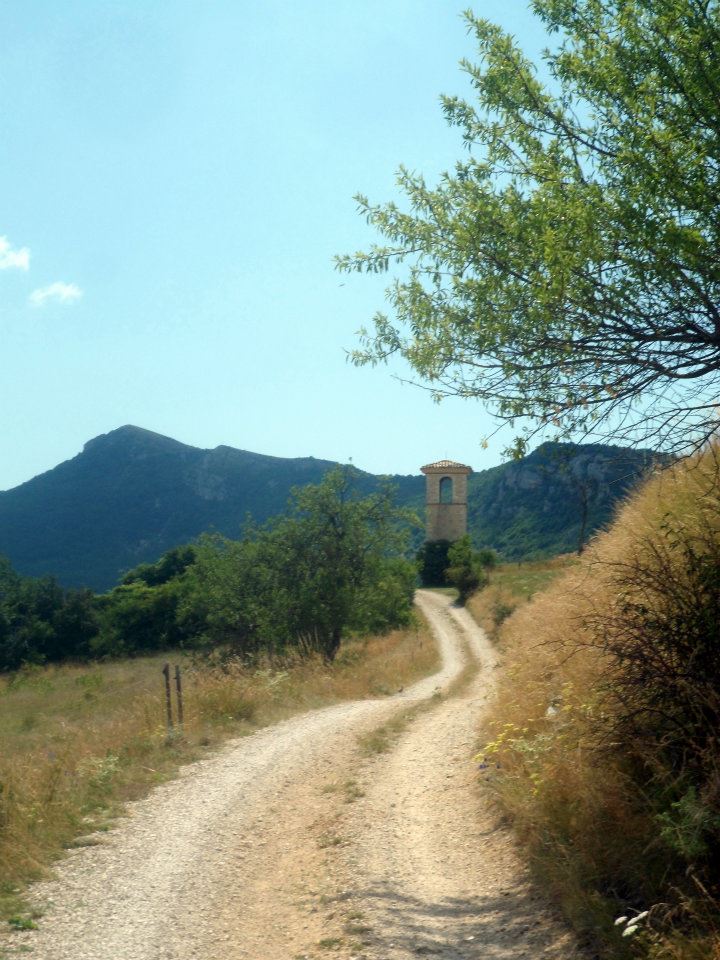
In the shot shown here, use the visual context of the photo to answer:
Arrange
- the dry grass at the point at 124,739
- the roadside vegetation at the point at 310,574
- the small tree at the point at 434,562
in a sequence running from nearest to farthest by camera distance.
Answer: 1. the dry grass at the point at 124,739
2. the roadside vegetation at the point at 310,574
3. the small tree at the point at 434,562

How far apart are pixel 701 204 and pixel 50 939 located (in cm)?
638

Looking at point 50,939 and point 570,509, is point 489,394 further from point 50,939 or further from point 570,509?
point 570,509

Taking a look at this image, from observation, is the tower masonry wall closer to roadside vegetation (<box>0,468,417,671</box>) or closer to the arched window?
the arched window

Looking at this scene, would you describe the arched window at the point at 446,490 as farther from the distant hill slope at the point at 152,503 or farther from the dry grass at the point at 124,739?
the dry grass at the point at 124,739

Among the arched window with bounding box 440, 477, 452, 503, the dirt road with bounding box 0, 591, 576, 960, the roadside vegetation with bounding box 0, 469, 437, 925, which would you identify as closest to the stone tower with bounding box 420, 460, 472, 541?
the arched window with bounding box 440, 477, 452, 503

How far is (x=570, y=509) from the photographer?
6041 cm

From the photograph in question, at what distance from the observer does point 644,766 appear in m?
5.94

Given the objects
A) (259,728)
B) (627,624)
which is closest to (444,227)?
(627,624)

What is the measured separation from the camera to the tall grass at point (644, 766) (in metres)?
5.00

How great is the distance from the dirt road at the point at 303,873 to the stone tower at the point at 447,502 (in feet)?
221

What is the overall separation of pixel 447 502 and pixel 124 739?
69136 mm

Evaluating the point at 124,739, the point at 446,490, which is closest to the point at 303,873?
the point at 124,739

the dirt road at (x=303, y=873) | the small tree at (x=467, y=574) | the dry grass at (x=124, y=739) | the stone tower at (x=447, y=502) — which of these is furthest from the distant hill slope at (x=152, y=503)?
the dirt road at (x=303, y=873)

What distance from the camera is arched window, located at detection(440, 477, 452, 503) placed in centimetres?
8150
